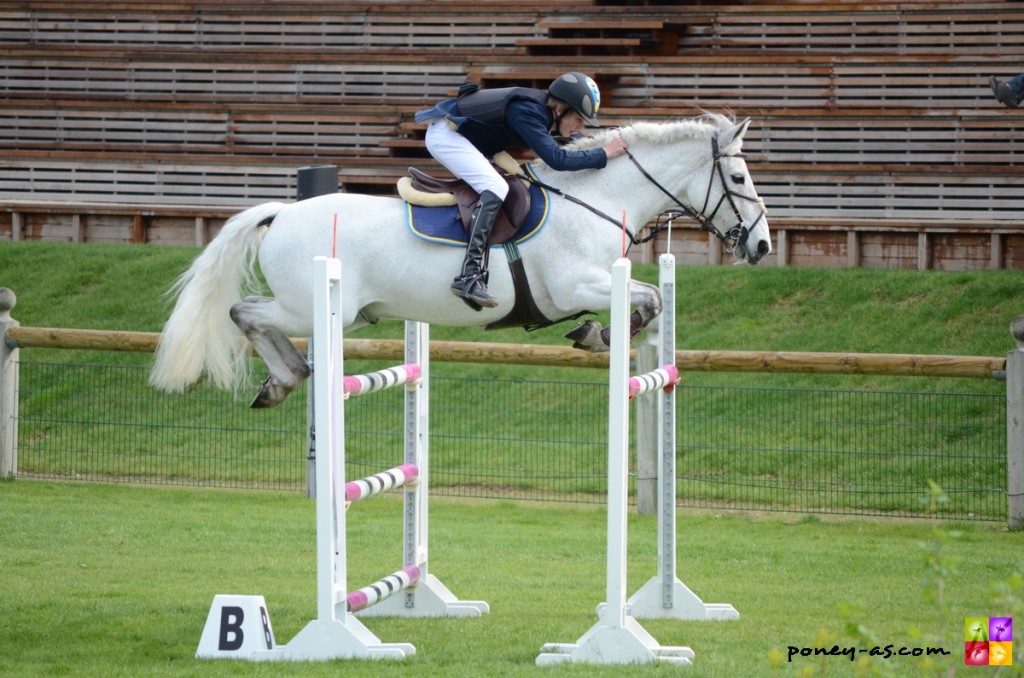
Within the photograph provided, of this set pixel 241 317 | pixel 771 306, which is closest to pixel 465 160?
pixel 241 317

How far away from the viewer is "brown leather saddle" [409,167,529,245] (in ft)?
18.0

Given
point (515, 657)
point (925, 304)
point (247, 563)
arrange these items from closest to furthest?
1. point (515, 657)
2. point (247, 563)
3. point (925, 304)

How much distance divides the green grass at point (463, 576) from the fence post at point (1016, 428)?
0.19 metres

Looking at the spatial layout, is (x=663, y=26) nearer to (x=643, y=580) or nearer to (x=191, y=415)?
(x=191, y=415)

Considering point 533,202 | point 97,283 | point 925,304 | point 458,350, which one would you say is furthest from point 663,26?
point 533,202

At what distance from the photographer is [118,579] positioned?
671 centimetres

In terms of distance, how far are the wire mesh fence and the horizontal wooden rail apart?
197mm

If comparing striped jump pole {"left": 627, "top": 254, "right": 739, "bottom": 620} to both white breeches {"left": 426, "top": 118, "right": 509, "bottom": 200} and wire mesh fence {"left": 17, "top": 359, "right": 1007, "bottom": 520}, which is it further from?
wire mesh fence {"left": 17, "top": 359, "right": 1007, "bottom": 520}

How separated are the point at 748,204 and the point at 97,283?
10865 millimetres

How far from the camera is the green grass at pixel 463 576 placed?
4984 mm

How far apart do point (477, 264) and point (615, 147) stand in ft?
2.94

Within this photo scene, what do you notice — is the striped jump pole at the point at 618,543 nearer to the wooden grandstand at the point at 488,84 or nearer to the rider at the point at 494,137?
the rider at the point at 494,137

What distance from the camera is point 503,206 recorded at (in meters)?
5.56

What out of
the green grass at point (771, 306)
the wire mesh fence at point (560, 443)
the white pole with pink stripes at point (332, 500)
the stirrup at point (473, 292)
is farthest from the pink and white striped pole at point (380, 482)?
the green grass at point (771, 306)
